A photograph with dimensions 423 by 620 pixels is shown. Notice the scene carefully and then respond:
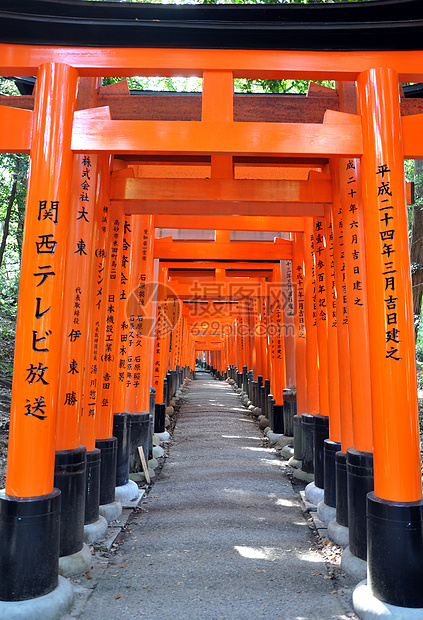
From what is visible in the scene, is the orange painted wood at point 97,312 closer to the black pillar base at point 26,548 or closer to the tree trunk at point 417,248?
the black pillar base at point 26,548

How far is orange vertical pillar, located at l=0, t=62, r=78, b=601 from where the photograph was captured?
3.25m

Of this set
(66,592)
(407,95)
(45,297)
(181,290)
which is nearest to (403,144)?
(407,95)

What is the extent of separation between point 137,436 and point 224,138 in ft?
17.1

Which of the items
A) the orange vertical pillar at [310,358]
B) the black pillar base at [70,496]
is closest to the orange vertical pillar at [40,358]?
the black pillar base at [70,496]

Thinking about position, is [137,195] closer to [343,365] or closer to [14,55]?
[14,55]

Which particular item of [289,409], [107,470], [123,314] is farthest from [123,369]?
[289,409]

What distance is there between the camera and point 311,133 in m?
3.62

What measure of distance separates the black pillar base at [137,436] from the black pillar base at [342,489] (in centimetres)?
355

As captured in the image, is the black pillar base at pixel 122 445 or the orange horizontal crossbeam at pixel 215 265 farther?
the orange horizontal crossbeam at pixel 215 265

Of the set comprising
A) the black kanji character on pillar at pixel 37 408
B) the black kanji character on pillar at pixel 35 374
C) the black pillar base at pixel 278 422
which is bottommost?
the black pillar base at pixel 278 422

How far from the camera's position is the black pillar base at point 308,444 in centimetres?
744

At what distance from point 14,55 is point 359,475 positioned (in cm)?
446

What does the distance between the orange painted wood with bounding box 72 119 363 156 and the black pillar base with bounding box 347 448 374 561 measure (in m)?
2.59

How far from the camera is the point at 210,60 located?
12.3 ft
